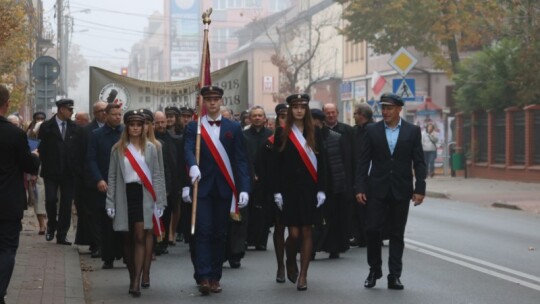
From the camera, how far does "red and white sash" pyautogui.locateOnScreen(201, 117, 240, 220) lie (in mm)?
11945

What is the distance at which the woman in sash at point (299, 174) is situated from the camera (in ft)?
39.9

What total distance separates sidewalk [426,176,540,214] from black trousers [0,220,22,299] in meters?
16.5

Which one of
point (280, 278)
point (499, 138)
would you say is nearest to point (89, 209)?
point (280, 278)

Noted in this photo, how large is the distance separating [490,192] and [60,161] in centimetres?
1702

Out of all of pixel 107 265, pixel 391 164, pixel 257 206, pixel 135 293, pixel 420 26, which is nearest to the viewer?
pixel 135 293

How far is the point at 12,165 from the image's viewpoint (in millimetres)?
9695

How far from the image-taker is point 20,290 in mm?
11602

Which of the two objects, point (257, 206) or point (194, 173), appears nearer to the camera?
→ point (194, 173)

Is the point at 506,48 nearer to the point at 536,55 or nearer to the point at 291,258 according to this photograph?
the point at 536,55

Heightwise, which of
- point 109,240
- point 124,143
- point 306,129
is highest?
point 306,129

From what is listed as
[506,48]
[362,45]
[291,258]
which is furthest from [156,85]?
[362,45]

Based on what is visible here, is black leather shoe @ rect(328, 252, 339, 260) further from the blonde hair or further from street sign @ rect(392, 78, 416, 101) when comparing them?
street sign @ rect(392, 78, 416, 101)

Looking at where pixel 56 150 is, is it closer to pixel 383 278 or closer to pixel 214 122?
pixel 214 122

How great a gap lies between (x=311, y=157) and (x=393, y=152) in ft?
2.55
